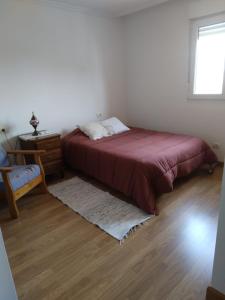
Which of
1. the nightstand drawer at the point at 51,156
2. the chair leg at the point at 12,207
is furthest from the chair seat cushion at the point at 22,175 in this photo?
the nightstand drawer at the point at 51,156

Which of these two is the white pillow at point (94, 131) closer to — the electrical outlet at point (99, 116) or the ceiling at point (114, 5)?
the electrical outlet at point (99, 116)

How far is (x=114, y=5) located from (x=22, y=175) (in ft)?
9.39

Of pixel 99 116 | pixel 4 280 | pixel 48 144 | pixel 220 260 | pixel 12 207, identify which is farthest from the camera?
pixel 99 116

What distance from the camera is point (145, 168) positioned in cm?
226

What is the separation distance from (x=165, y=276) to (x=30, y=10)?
347cm

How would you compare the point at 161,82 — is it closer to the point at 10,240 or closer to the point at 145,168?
the point at 145,168

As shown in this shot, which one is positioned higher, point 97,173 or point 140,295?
point 97,173

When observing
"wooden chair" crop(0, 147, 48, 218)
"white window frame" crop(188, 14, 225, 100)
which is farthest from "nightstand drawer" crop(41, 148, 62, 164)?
"white window frame" crop(188, 14, 225, 100)

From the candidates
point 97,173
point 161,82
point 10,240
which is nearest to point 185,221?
point 97,173

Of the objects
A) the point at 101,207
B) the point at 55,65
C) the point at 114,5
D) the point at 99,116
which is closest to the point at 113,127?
the point at 99,116

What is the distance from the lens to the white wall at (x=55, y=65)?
113 inches

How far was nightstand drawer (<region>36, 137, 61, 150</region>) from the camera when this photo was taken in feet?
9.26

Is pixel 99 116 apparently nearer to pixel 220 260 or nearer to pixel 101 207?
pixel 101 207

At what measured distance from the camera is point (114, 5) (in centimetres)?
328
